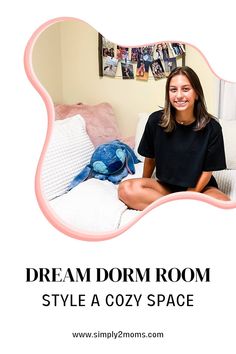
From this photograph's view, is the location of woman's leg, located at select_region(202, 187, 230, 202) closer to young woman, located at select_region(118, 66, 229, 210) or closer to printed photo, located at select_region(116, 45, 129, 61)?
young woman, located at select_region(118, 66, 229, 210)

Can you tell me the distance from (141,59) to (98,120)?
138 mm

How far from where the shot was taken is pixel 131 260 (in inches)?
29.0

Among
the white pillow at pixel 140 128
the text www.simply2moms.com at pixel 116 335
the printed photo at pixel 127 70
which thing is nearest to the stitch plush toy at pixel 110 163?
the white pillow at pixel 140 128

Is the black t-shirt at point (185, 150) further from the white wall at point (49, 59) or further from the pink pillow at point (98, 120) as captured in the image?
the white wall at point (49, 59)

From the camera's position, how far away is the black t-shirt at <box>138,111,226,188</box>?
683 mm

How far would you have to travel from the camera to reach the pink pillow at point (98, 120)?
2.47 ft

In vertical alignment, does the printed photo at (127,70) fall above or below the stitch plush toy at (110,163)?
above

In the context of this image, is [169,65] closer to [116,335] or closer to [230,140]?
[230,140]

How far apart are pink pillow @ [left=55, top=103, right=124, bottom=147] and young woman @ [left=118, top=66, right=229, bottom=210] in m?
0.08

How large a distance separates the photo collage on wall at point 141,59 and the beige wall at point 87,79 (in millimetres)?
12

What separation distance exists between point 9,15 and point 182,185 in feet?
1.37

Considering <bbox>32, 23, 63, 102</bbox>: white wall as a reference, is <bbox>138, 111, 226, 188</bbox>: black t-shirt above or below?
below

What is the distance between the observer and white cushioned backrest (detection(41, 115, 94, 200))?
716 mm

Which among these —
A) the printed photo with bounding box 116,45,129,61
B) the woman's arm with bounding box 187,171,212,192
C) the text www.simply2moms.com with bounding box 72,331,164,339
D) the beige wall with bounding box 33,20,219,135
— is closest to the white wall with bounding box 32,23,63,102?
the beige wall with bounding box 33,20,219,135
